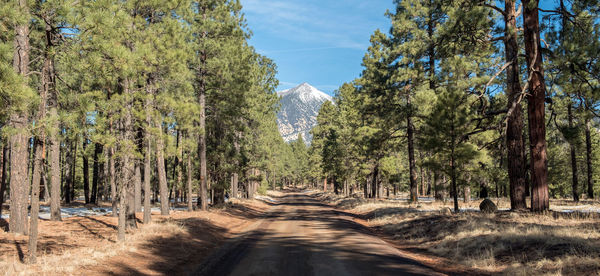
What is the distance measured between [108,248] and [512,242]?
10.7 m

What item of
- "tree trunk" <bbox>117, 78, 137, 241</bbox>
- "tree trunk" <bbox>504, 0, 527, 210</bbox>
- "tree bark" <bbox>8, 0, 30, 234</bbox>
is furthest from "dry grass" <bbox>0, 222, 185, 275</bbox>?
"tree trunk" <bbox>504, 0, 527, 210</bbox>

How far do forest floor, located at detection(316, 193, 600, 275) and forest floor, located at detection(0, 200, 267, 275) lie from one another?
709 centimetres

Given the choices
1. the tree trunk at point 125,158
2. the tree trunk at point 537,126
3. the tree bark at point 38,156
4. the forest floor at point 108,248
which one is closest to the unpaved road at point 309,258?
the forest floor at point 108,248

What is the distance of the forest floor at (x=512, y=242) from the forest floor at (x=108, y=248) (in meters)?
7.09

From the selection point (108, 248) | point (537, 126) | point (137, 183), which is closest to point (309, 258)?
point (108, 248)

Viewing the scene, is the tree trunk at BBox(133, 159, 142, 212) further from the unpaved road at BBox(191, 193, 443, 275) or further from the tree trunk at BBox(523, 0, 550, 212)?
the tree trunk at BBox(523, 0, 550, 212)

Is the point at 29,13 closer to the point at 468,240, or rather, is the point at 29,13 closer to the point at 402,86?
the point at 468,240

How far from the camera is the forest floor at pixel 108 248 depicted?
7.60m

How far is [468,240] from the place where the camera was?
9930 millimetres

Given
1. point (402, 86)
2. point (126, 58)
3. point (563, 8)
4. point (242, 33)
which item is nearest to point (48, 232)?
point (126, 58)

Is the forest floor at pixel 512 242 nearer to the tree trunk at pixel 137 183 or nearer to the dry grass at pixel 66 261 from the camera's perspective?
the dry grass at pixel 66 261

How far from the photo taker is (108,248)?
9609mm

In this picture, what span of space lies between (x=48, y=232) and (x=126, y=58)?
8728mm

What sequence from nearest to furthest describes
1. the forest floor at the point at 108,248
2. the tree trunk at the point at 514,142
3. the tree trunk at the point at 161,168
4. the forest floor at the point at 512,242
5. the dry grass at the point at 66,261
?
the forest floor at the point at 512,242 → the dry grass at the point at 66,261 → the forest floor at the point at 108,248 → the tree trunk at the point at 514,142 → the tree trunk at the point at 161,168
